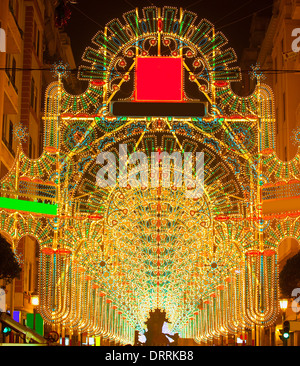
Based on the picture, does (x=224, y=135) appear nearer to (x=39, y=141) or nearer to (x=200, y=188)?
(x=200, y=188)

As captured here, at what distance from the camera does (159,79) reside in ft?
67.4

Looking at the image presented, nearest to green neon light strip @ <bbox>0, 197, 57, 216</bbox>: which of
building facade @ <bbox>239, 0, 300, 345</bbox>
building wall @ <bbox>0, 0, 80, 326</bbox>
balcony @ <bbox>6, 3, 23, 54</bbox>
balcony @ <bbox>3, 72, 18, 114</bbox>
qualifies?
building wall @ <bbox>0, 0, 80, 326</bbox>

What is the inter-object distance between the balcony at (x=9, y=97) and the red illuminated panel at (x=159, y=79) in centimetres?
1234

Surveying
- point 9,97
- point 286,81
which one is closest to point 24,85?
point 9,97

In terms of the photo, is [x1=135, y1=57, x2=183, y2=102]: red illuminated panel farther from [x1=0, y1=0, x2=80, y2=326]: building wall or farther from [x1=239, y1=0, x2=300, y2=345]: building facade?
[x1=239, y1=0, x2=300, y2=345]: building facade

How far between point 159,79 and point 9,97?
13.8m

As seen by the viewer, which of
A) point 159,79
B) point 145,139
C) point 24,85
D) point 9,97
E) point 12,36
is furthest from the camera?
point 24,85

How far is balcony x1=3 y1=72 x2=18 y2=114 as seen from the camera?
32.4 meters

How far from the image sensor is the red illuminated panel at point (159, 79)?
2034cm

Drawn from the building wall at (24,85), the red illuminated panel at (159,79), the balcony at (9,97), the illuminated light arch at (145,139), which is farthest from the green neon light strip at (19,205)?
the balcony at (9,97)

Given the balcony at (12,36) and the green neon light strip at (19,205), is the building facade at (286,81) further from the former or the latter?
the green neon light strip at (19,205)

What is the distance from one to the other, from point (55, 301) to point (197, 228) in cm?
833

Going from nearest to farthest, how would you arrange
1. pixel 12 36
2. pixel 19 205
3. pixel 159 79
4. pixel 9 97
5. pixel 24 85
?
pixel 159 79, pixel 19 205, pixel 12 36, pixel 9 97, pixel 24 85

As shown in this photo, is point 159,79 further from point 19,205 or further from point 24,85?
point 24,85
